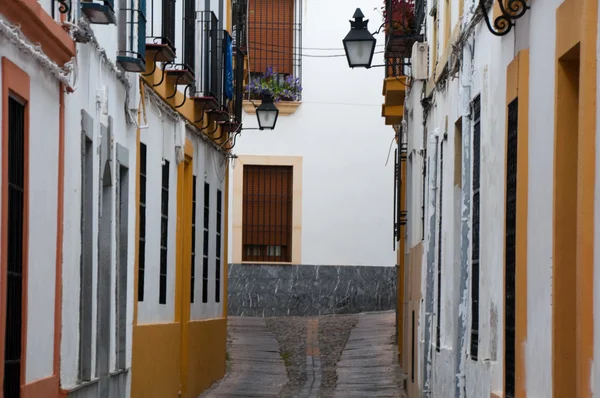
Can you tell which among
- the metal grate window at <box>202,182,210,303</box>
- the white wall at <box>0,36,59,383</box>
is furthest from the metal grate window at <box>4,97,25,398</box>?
the metal grate window at <box>202,182,210,303</box>

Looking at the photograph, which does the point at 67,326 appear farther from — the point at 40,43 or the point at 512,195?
the point at 512,195

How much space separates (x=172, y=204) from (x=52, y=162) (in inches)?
242

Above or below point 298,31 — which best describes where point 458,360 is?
below

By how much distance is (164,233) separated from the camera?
47.3 ft

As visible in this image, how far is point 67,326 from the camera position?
938cm

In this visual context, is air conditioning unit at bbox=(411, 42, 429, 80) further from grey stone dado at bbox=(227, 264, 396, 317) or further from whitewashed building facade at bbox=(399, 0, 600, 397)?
grey stone dado at bbox=(227, 264, 396, 317)

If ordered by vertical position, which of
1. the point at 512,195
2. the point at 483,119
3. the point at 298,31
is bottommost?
the point at 512,195

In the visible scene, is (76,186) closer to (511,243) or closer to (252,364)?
(511,243)

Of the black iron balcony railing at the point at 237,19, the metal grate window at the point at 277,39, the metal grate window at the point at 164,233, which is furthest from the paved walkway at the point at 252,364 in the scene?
the metal grate window at the point at 277,39

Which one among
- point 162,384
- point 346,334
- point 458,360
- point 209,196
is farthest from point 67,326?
point 346,334

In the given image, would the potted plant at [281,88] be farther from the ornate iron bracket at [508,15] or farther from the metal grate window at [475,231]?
the ornate iron bracket at [508,15]

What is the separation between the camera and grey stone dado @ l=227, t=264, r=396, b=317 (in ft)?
85.9

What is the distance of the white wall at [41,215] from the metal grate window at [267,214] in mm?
17868

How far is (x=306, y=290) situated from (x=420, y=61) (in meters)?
12.2
